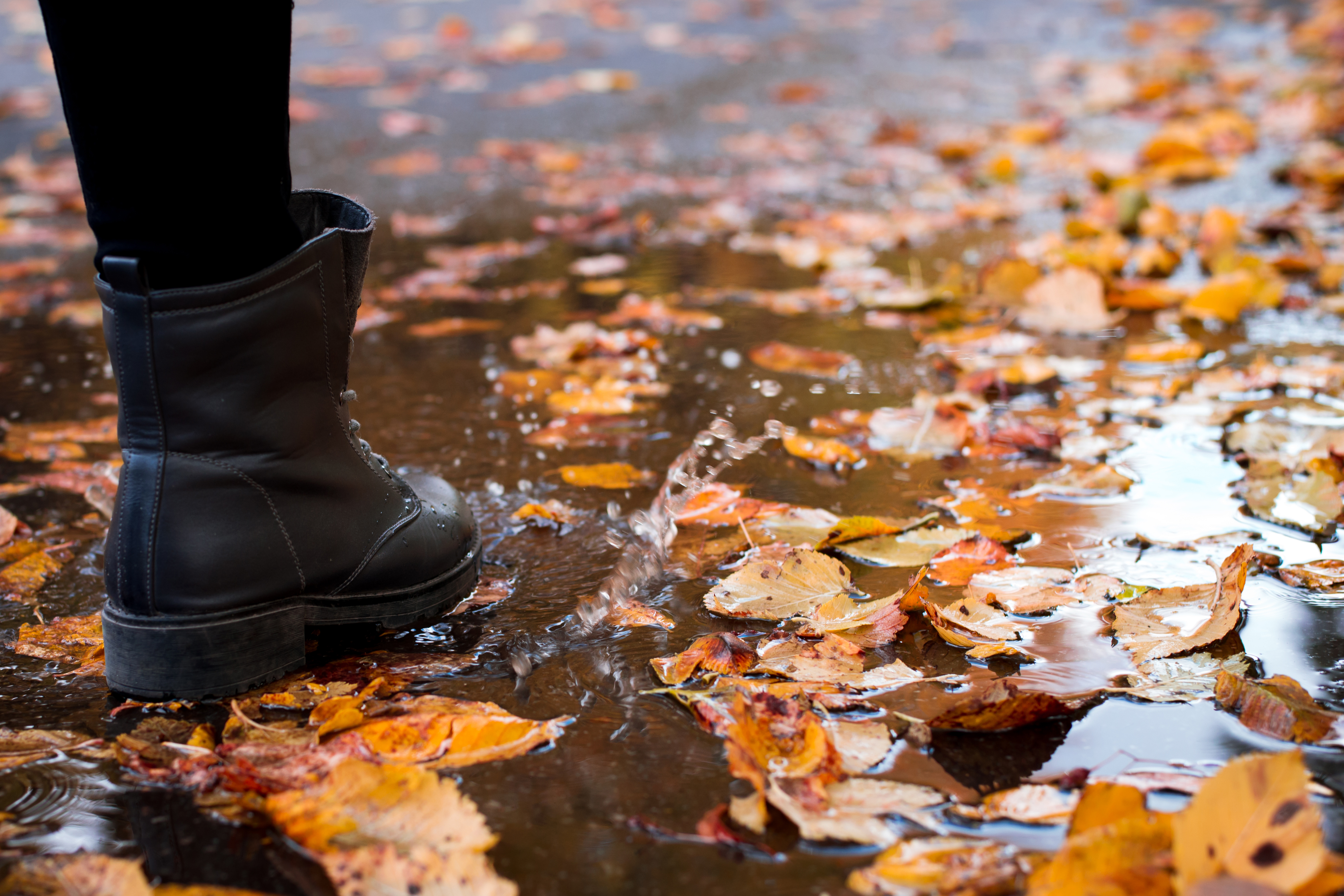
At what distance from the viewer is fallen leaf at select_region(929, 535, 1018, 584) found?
1417mm

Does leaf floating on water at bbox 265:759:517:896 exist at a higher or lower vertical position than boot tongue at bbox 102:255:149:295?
lower

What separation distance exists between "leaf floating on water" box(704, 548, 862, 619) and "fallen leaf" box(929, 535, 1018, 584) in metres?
0.13

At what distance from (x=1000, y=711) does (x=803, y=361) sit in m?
1.34

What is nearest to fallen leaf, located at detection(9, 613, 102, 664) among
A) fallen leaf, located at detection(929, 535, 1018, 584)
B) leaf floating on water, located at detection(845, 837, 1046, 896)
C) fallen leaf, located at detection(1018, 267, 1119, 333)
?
leaf floating on water, located at detection(845, 837, 1046, 896)

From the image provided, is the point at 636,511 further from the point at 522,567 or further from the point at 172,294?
the point at 172,294

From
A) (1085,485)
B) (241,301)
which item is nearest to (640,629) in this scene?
(241,301)

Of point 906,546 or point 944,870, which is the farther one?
point 906,546

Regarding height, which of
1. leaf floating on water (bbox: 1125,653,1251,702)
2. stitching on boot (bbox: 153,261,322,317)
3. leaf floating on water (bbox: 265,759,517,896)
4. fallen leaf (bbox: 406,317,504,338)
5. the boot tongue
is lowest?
leaf floating on water (bbox: 1125,653,1251,702)

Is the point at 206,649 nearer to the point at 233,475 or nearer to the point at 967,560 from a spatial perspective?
the point at 233,475

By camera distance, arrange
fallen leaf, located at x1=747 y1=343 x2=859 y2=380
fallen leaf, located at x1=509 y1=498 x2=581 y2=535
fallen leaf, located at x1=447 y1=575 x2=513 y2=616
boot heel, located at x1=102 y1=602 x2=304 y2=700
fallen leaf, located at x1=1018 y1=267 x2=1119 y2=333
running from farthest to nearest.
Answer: fallen leaf, located at x1=1018 y1=267 x2=1119 y2=333
fallen leaf, located at x1=747 y1=343 x2=859 y2=380
fallen leaf, located at x1=509 y1=498 x2=581 y2=535
fallen leaf, located at x1=447 y1=575 x2=513 y2=616
boot heel, located at x1=102 y1=602 x2=304 y2=700

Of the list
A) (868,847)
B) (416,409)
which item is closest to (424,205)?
(416,409)

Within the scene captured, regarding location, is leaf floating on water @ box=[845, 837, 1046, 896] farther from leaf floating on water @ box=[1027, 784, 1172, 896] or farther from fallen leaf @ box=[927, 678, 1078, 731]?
fallen leaf @ box=[927, 678, 1078, 731]

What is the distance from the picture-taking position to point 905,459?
71.9 inches

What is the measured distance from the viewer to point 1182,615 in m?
1.29
